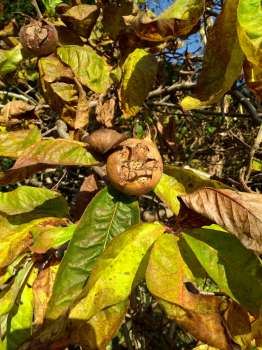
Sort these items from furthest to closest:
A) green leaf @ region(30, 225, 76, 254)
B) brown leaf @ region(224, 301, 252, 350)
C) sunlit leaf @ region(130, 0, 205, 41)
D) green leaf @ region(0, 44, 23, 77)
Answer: green leaf @ region(0, 44, 23, 77) < sunlit leaf @ region(130, 0, 205, 41) < green leaf @ region(30, 225, 76, 254) < brown leaf @ region(224, 301, 252, 350)

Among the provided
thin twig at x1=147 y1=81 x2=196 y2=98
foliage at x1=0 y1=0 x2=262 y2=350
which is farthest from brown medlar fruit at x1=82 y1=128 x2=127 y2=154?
thin twig at x1=147 y1=81 x2=196 y2=98

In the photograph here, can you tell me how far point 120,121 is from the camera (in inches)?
103

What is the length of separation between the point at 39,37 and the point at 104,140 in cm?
72

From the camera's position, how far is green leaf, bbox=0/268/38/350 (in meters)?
1.36

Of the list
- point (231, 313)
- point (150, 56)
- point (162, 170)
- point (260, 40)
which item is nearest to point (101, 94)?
point (150, 56)

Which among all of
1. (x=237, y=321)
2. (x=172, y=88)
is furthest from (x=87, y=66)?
(x=237, y=321)

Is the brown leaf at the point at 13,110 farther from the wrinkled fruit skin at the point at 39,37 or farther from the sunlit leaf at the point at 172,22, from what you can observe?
the sunlit leaf at the point at 172,22

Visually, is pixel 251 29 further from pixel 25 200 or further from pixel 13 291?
pixel 13 291

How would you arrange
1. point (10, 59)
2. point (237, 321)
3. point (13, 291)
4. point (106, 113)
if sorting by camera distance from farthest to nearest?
point (10, 59), point (106, 113), point (13, 291), point (237, 321)

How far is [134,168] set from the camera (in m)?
1.20

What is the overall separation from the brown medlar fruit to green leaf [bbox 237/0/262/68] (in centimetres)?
35

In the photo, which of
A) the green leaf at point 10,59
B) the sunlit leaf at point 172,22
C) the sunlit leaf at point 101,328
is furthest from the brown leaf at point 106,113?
the sunlit leaf at point 101,328

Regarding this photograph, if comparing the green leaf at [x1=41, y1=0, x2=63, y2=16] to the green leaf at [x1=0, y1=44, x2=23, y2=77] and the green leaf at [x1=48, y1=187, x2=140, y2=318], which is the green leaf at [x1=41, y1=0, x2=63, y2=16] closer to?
the green leaf at [x1=0, y1=44, x2=23, y2=77]

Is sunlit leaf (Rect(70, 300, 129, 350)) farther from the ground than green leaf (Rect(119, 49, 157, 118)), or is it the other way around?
green leaf (Rect(119, 49, 157, 118))
